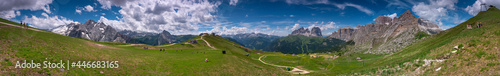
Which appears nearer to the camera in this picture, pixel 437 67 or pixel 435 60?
pixel 437 67

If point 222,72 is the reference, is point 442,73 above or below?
above

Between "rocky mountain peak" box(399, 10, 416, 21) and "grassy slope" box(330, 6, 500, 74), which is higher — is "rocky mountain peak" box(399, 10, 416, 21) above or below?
above

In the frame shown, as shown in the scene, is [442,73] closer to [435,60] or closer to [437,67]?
[437,67]

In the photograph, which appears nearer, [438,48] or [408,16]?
[438,48]

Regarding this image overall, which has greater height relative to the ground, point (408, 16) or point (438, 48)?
point (408, 16)

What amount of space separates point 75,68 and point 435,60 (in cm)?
5020

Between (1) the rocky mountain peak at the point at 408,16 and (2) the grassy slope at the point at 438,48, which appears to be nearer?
(2) the grassy slope at the point at 438,48

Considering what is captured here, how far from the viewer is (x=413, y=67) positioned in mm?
24875

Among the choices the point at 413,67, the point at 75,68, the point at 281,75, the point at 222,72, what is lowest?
the point at 281,75

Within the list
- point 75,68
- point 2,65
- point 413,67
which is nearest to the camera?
point 2,65

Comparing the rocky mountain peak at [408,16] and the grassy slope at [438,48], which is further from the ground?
the rocky mountain peak at [408,16]

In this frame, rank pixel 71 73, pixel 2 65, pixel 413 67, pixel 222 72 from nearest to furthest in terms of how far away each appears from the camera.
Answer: pixel 2 65
pixel 71 73
pixel 413 67
pixel 222 72

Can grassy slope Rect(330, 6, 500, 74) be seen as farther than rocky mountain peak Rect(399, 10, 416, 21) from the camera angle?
No

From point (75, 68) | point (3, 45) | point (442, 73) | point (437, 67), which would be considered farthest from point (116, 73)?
point (437, 67)
